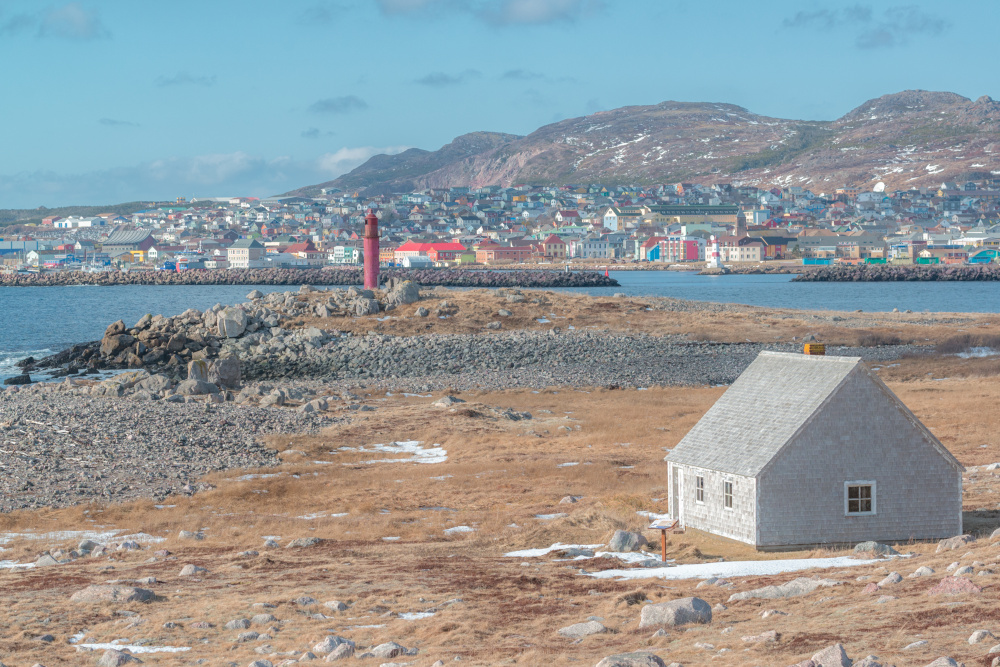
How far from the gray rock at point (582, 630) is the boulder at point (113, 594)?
6.19m

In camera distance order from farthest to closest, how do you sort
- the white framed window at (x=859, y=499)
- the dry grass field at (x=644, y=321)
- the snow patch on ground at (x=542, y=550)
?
the dry grass field at (x=644, y=321) < the snow patch on ground at (x=542, y=550) < the white framed window at (x=859, y=499)

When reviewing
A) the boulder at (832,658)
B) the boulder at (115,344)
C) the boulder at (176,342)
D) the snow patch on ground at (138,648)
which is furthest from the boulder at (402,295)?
the boulder at (832,658)

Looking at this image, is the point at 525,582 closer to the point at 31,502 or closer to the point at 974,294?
the point at 31,502

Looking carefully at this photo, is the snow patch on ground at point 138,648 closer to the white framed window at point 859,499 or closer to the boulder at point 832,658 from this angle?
the boulder at point 832,658

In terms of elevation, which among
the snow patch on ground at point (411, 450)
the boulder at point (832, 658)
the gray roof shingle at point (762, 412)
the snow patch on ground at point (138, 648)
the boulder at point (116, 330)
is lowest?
the snow patch on ground at point (411, 450)

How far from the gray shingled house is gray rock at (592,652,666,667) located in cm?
690

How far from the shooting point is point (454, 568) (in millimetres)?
16844

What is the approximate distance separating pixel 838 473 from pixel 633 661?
8031mm

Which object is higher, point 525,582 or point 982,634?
point 982,634

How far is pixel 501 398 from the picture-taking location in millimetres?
39875

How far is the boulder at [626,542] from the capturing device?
17969 millimetres

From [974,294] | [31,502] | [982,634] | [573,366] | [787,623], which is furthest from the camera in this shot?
[974,294]

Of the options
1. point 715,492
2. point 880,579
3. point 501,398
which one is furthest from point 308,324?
point 880,579

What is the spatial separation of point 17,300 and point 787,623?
5437 inches
